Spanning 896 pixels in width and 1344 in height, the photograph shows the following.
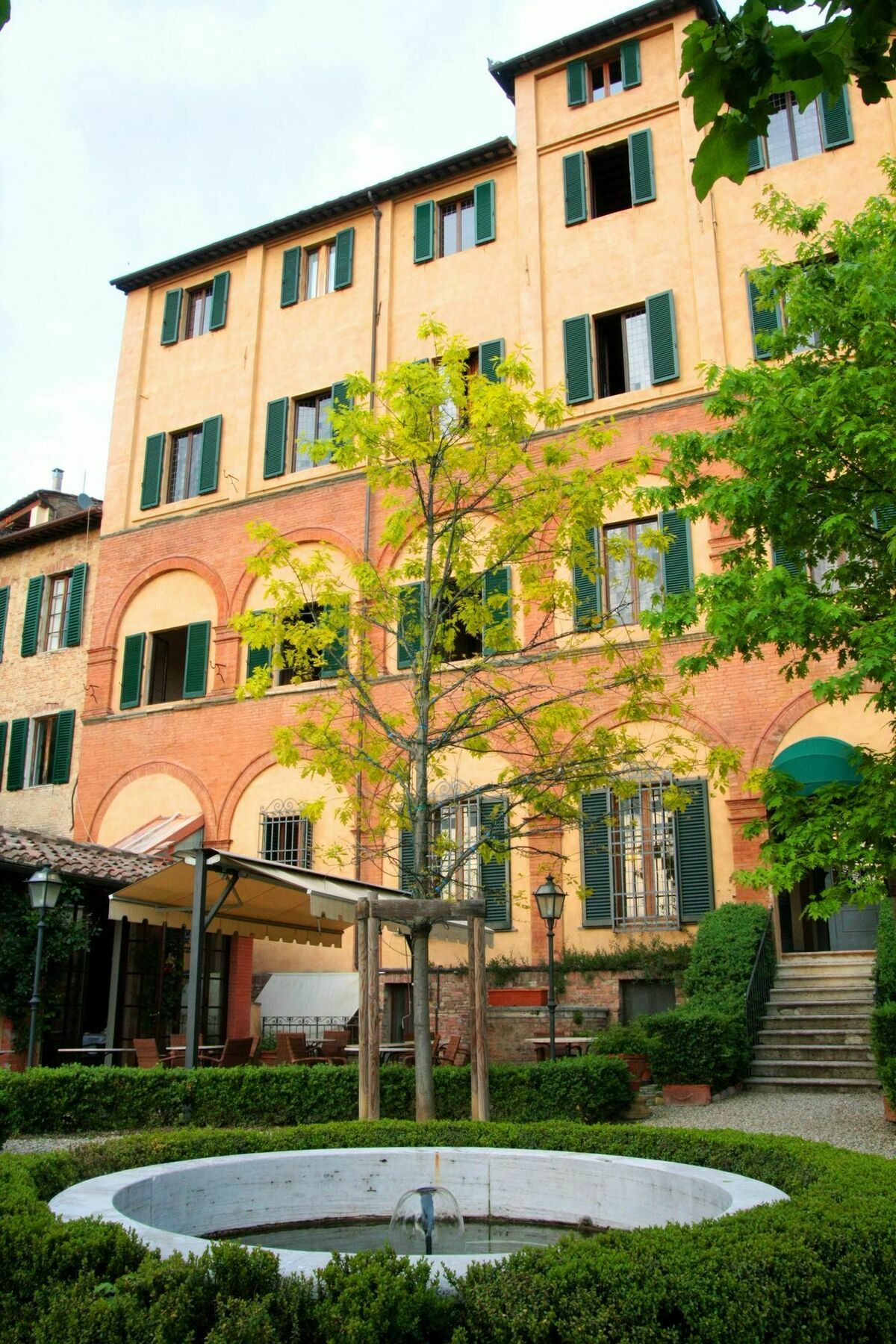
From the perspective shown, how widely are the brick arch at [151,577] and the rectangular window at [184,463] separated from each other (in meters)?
1.43

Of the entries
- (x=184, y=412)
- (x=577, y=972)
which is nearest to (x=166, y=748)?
(x=184, y=412)

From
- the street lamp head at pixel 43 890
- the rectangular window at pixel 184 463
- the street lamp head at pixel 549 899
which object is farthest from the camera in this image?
the rectangular window at pixel 184 463

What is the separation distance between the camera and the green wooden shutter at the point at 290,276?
2223cm

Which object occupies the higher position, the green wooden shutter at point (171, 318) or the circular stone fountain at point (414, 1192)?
the green wooden shutter at point (171, 318)

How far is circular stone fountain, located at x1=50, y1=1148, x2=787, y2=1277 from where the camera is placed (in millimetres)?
5605

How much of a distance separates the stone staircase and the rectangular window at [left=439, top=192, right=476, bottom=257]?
44.8 ft

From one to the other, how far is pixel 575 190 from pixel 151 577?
10.4 m

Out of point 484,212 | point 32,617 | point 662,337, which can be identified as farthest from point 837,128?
point 32,617

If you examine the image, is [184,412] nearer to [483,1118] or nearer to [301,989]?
[301,989]

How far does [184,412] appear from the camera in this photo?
22734 millimetres

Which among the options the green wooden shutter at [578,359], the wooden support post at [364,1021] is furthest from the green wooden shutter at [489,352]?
the wooden support post at [364,1021]

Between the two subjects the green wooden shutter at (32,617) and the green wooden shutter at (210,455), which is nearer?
the green wooden shutter at (210,455)

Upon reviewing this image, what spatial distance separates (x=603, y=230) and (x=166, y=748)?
11.7 meters

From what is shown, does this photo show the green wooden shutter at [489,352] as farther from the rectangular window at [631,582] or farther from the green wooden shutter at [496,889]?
the green wooden shutter at [496,889]
